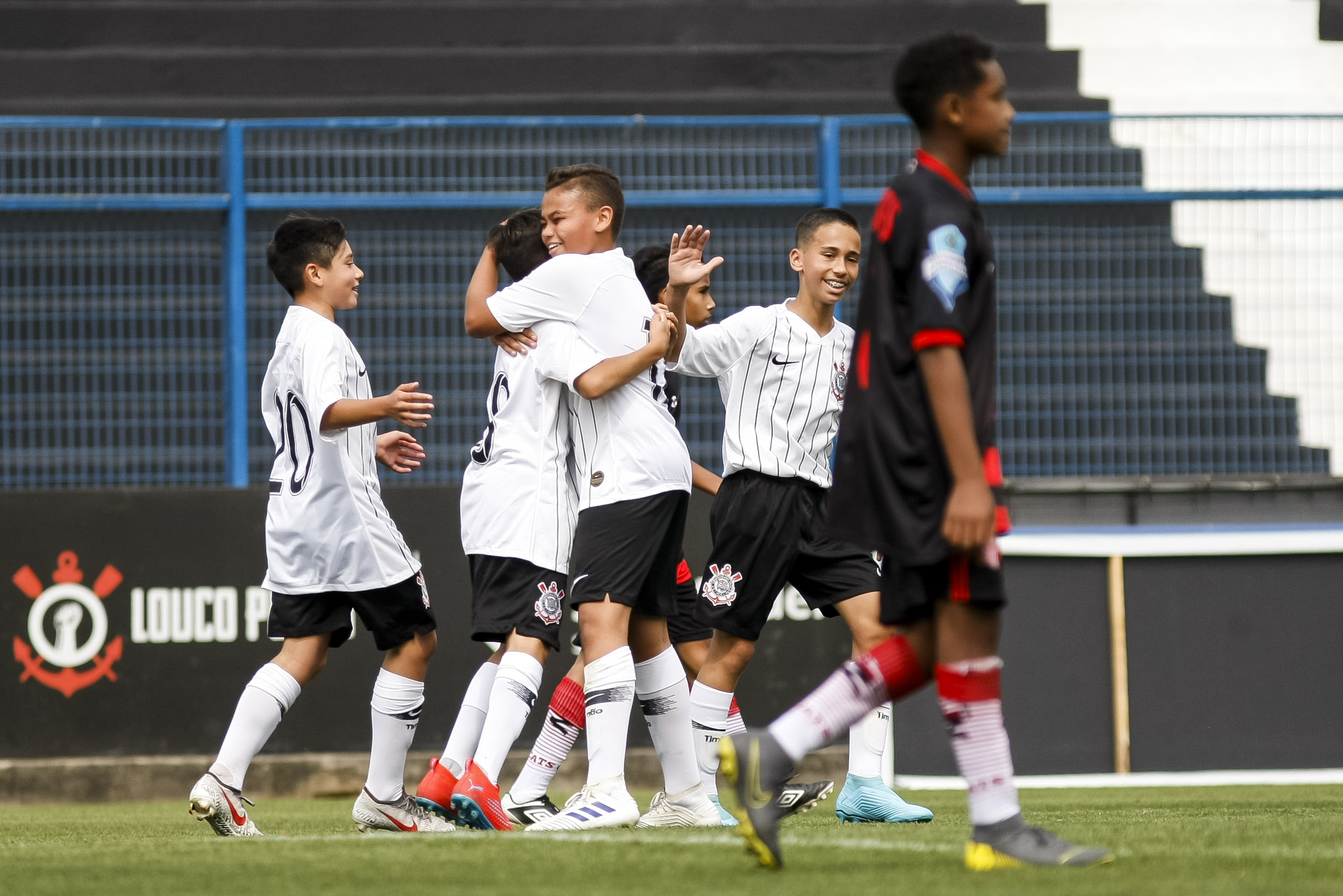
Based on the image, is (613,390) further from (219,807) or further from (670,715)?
(219,807)

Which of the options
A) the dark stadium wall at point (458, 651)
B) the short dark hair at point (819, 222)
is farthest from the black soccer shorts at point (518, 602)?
the dark stadium wall at point (458, 651)

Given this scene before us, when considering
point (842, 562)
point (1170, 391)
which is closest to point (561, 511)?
point (842, 562)

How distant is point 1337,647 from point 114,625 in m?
5.47

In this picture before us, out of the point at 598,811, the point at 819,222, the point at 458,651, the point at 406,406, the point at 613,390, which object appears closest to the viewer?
the point at 598,811

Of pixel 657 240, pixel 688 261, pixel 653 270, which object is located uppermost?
pixel 657 240

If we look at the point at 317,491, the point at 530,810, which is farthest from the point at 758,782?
the point at 317,491

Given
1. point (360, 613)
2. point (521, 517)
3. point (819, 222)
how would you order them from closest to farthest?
point (521, 517) < point (360, 613) < point (819, 222)

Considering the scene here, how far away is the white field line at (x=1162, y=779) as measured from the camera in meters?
7.41

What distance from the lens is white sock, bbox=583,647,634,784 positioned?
446 cm

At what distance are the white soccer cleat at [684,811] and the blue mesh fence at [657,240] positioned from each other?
369cm

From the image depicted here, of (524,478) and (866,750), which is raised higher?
(524,478)

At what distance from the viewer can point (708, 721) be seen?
524 centimetres

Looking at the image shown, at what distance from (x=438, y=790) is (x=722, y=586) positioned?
1164mm

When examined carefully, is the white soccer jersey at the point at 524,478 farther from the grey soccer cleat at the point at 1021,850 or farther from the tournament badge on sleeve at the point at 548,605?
the grey soccer cleat at the point at 1021,850
